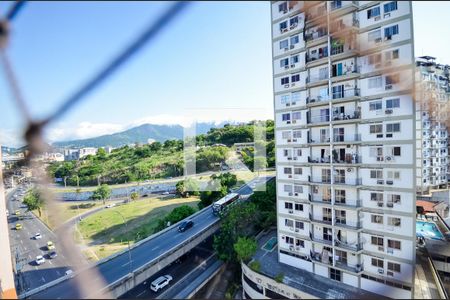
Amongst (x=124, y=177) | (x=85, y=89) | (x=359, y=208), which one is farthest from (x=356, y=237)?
(x=124, y=177)

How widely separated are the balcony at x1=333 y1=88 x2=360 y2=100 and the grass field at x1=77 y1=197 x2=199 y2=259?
15614 millimetres

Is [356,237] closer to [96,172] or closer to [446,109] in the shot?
[446,109]

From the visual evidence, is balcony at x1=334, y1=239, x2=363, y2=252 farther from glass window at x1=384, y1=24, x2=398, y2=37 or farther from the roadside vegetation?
the roadside vegetation

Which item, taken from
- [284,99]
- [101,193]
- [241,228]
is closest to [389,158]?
[284,99]

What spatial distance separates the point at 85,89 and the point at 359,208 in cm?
1001

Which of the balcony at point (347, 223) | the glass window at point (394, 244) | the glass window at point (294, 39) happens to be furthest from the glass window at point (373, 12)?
the glass window at point (394, 244)

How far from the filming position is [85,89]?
3.75ft

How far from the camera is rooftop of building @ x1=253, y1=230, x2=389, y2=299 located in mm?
9203

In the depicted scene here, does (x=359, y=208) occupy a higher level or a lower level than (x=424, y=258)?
higher

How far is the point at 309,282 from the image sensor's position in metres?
10.1

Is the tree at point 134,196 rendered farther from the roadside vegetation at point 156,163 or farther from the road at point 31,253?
the road at point 31,253

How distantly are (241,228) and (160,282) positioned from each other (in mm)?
4713

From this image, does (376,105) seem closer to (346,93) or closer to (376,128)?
(376,128)

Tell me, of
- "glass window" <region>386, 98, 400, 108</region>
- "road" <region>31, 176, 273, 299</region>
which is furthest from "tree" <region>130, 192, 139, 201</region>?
"glass window" <region>386, 98, 400, 108</region>
